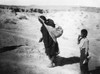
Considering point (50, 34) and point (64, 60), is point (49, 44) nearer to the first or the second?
point (50, 34)

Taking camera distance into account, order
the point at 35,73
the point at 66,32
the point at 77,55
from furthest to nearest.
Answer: the point at 66,32, the point at 77,55, the point at 35,73

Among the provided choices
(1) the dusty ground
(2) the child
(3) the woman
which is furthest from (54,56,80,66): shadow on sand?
(2) the child

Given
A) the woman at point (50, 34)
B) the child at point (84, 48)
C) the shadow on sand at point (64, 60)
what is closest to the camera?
the child at point (84, 48)

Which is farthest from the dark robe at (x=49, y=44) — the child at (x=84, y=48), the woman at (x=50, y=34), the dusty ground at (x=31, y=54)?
the child at (x=84, y=48)

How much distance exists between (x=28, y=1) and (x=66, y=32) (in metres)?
2.58

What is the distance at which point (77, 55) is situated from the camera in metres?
4.83

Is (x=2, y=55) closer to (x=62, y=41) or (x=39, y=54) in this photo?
(x=39, y=54)

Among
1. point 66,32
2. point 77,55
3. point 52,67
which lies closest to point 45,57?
point 52,67

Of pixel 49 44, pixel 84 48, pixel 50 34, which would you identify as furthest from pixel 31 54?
pixel 84 48

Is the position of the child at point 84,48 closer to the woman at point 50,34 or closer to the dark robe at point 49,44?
the woman at point 50,34

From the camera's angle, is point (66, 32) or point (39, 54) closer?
point (39, 54)

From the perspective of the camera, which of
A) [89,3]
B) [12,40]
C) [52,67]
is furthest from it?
[89,3]

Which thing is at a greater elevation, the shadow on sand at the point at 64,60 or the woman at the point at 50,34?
the woman at the point at 50,34

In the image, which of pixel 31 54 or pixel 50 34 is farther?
pixel 31 54
